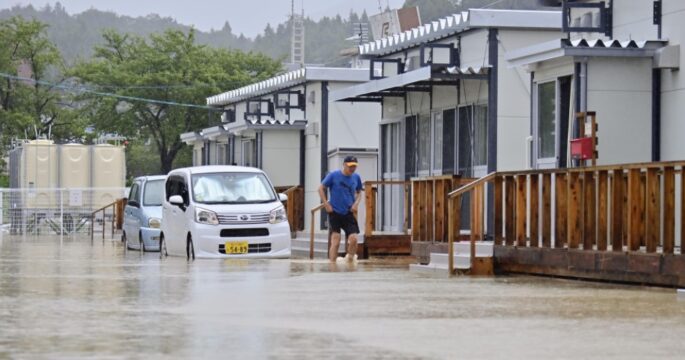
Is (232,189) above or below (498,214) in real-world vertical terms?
above

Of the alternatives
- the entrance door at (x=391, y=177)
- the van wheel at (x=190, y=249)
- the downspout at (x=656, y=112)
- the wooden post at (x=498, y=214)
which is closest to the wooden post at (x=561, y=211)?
the wooden post at (x=498, y=214)

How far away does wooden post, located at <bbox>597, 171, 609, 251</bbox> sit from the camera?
55.6 feet

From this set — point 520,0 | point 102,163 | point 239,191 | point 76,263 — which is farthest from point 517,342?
point 102,163

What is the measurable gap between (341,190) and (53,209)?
Result: 2861 centimetres

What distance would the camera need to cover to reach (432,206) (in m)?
22.4

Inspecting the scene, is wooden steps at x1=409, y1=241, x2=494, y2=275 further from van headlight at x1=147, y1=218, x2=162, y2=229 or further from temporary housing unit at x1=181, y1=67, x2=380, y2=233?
temporary housing unit at x1=181, y1=67, x2=380, y2=233

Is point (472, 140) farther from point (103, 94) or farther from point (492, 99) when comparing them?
point (103, 94)

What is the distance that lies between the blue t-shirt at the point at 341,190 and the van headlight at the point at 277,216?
2084 mm

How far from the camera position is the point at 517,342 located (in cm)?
998

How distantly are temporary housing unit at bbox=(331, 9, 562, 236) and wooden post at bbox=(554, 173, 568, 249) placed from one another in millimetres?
3893

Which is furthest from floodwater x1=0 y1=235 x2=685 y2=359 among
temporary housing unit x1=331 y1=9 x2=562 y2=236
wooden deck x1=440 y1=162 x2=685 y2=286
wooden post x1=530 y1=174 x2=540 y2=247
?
temporary housing unit x1=331 y1=9 x2=562 y2=236

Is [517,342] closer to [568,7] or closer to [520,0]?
[568,7]

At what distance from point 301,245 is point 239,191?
558 cm

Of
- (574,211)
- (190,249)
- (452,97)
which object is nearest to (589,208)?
(574,211)
